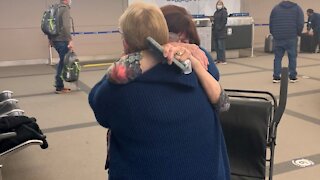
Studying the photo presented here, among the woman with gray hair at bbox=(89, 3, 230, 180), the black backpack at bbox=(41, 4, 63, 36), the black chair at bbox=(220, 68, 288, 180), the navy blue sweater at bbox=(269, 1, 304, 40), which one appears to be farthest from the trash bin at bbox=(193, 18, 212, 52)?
the woman with gray hair at bbox=(89, 3, 230, 180)

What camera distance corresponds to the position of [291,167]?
10.1 feet

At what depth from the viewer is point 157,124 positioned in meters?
1.32

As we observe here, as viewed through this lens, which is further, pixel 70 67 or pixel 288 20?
pixel 288 20

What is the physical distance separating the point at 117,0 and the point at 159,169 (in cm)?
857

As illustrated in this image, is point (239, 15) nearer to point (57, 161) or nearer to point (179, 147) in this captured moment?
point (57, 161)

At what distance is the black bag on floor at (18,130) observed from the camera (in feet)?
8.39

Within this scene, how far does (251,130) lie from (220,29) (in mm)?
6601

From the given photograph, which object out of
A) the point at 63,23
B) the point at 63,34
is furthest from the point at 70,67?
the point at 63,23

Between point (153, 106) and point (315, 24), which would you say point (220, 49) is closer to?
point (315, 24)

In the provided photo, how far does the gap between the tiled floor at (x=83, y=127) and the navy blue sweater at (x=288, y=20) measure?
2.81 ft

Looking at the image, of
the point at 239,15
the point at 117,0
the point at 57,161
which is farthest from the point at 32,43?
the point at 57,161

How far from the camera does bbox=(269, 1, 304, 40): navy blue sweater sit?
598cm

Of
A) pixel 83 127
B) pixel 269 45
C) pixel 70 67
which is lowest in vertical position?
pixel 83 127

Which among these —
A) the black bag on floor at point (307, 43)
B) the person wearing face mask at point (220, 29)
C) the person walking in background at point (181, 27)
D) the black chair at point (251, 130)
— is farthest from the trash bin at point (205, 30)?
the person walking in background at point (181, 27)
